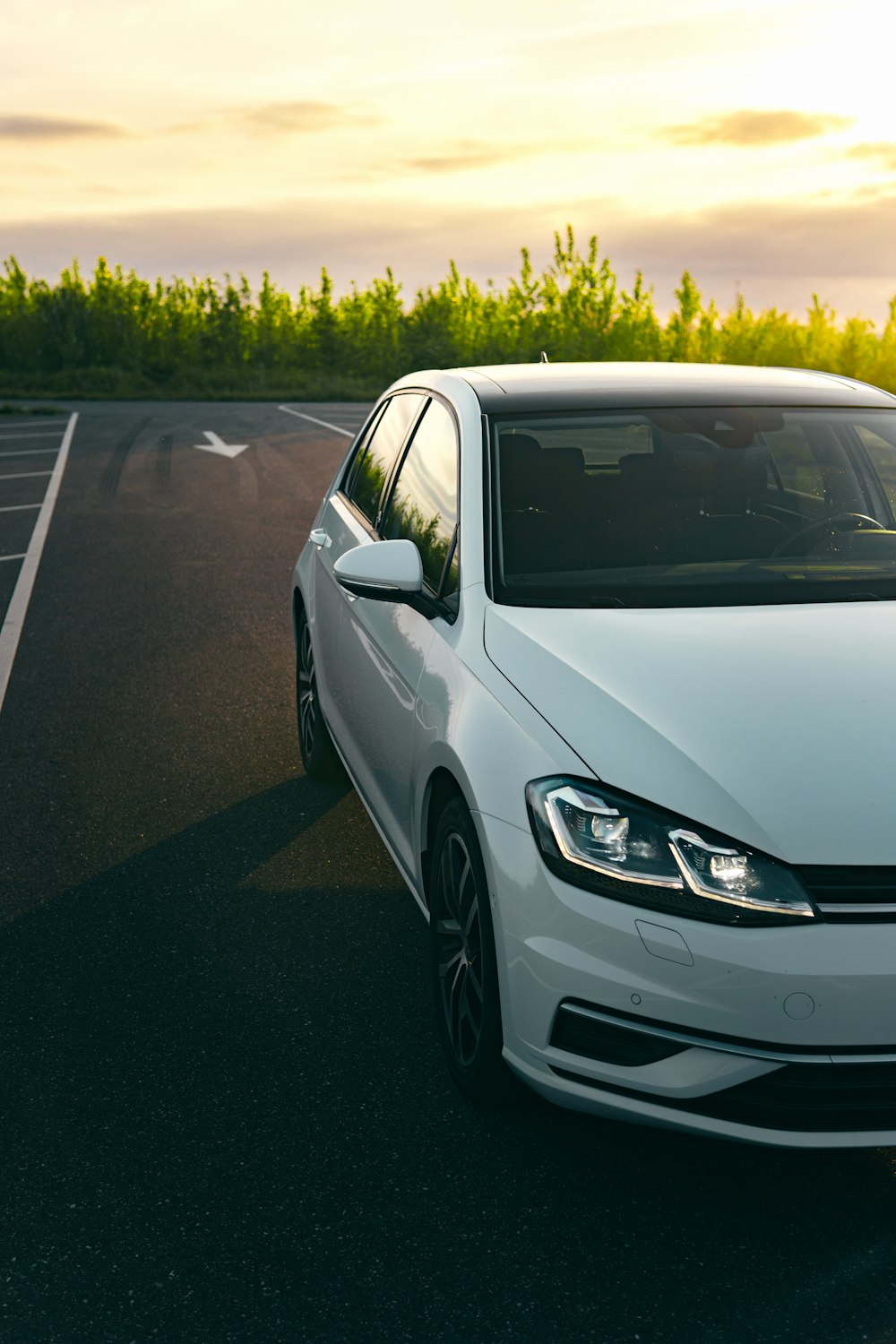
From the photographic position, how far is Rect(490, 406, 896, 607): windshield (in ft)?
11.6

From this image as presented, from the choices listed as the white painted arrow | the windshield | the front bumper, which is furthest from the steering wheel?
the white painted arrow

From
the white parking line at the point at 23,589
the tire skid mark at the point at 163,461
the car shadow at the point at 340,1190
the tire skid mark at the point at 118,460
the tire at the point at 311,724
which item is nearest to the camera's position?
the car shadow at the point at 340,1190

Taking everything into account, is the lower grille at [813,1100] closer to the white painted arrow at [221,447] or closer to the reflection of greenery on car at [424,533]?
the reflection of greenery on car at [424,533]

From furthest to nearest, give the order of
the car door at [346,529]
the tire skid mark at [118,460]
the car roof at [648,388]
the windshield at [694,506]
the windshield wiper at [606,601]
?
the tire skid mark at [118,460] → the car door at [346,529] → the car roof at [648,388] → the windshield at [694,506] → the windshield wiper at [606,601]

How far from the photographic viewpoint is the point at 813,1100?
251 cm

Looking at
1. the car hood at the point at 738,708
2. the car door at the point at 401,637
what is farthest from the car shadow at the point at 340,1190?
the car hood at the point at 738,708

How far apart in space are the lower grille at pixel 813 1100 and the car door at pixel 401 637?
4.24ft

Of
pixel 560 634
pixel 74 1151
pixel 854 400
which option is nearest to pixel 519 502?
pixel 560 634

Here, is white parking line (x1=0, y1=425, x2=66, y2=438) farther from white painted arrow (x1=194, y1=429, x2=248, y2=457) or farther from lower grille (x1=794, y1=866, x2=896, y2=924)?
lower grille (x1=794, y1=866, x2=896, y2=924)

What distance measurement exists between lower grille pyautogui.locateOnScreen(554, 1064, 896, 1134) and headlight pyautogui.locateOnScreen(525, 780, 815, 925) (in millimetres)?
318

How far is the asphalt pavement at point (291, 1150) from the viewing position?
2.53 metres

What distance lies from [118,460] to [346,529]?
15505 mm

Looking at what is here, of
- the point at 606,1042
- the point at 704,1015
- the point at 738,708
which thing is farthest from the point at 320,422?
the point at 704,1015

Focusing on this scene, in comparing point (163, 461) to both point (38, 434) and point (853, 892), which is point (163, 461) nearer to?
point (38, 434)
